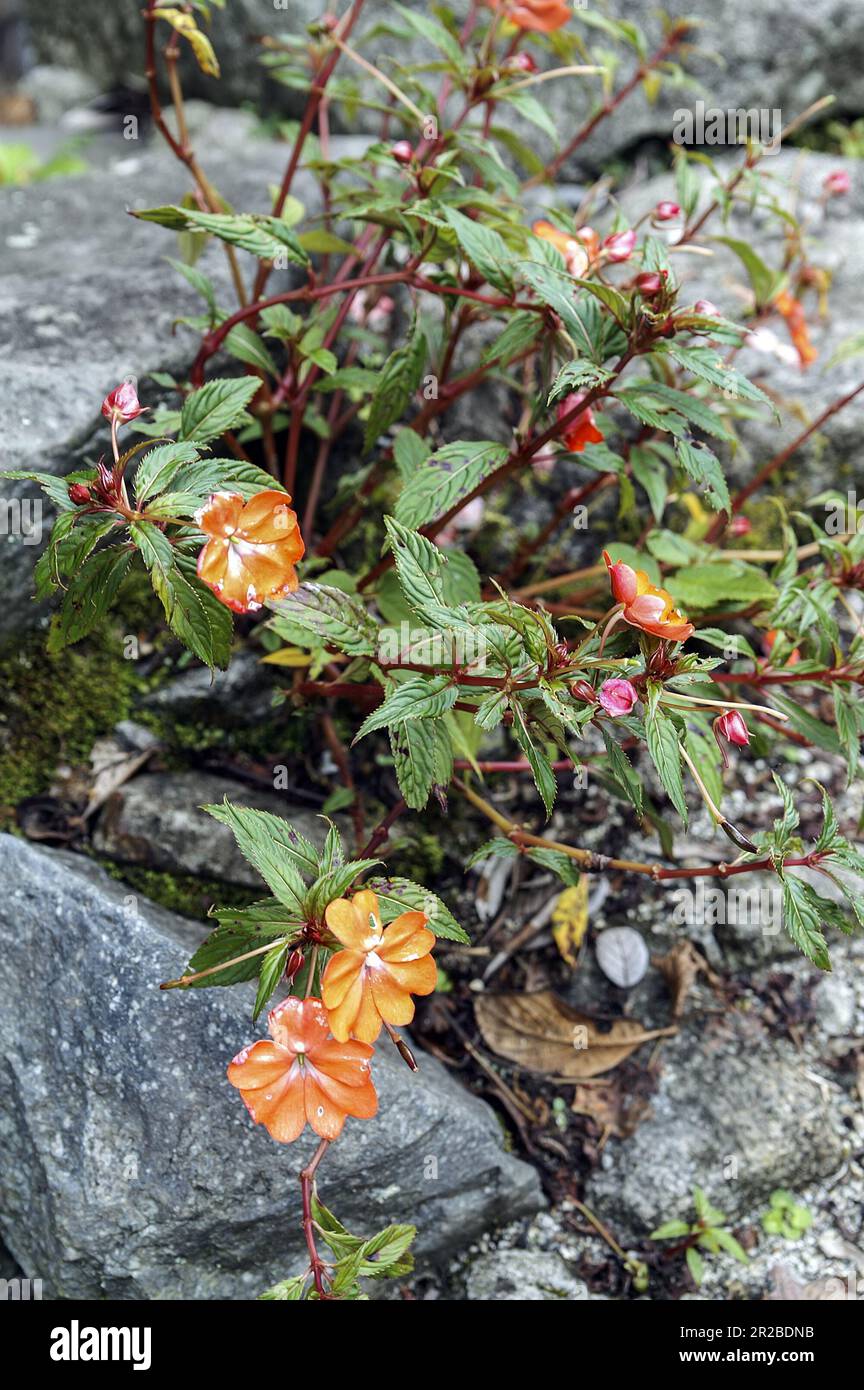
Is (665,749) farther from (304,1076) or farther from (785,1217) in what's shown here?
(785,1217)

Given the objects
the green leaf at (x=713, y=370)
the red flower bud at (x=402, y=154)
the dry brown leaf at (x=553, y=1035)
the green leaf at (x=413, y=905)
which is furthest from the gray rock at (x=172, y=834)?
the red flower bud at (x=402, y=154)

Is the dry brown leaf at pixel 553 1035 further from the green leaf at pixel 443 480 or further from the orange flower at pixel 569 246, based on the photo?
the orange flower at pixel 569 246

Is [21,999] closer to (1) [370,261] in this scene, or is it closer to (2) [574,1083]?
(2) [574,1083]

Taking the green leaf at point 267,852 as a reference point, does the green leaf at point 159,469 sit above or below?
above

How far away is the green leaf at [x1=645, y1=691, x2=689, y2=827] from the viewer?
159cm

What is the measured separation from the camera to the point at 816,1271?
244cm

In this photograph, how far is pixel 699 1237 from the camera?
7.86 ft

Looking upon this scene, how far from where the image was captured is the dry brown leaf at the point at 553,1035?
8.48ft

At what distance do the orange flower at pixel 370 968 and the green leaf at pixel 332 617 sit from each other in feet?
1.57

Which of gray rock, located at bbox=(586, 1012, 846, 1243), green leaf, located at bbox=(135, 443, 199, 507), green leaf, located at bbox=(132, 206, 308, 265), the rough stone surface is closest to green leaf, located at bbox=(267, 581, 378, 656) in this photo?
green leaf, located at bbox=(135, 443, 199, 507)

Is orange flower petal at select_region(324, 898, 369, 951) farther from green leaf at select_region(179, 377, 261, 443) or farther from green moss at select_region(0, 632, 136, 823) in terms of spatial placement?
green moss at select_region(0, 632, 136, 823)

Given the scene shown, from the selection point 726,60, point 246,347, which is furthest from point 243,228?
point 726,60

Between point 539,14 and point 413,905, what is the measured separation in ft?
6.59
